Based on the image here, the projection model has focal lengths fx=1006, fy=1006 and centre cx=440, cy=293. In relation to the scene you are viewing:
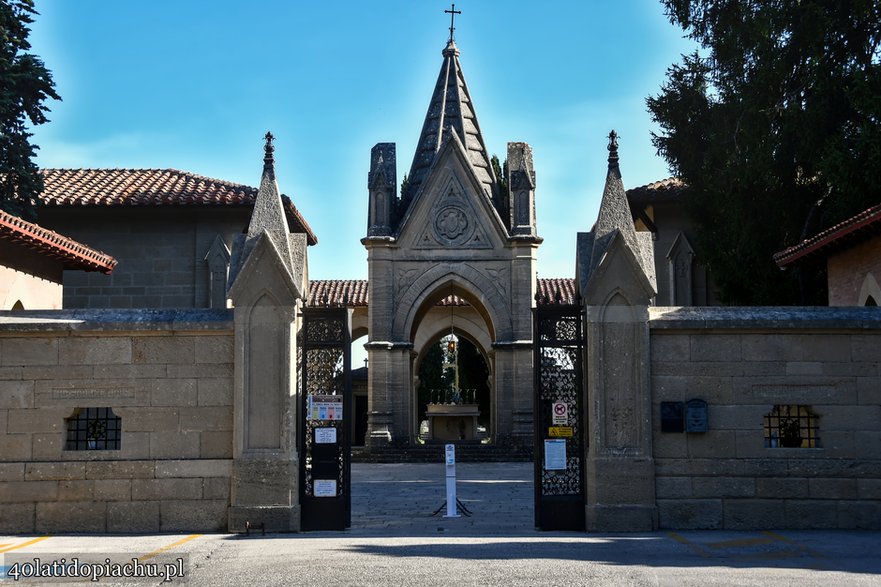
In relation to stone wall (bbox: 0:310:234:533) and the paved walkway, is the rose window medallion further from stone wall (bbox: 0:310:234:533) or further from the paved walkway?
stone wall (bbox: 0:310:234:533)

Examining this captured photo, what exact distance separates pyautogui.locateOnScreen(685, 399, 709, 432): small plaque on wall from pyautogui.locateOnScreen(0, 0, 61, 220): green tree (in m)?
17.9

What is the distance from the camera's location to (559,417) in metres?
12.4

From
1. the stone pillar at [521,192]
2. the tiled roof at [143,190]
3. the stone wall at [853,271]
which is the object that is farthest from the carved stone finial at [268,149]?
the stone pillar at [521,192]

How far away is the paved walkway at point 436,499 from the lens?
12.7 m

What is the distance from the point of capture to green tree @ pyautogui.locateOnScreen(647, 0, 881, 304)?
73.0ft

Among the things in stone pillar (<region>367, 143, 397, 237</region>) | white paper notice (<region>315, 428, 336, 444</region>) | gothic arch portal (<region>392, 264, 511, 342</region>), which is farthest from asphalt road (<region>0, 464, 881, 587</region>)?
stone pillar (<region>367, 143, 397, 237</region>)

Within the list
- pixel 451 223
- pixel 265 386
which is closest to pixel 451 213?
pixel 451 223

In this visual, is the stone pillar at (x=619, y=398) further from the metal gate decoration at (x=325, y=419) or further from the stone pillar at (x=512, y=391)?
the stone pillar at (x=512, y=391)

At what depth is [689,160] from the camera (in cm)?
2778

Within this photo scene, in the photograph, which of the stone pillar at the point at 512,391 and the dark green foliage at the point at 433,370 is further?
the dark green foliage at the point at 433,370

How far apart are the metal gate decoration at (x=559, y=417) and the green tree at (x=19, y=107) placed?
16303mm

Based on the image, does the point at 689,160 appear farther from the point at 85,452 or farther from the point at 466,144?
the point at 85,452

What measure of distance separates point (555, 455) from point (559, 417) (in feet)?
1.54

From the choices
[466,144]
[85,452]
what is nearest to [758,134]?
[466,144]
